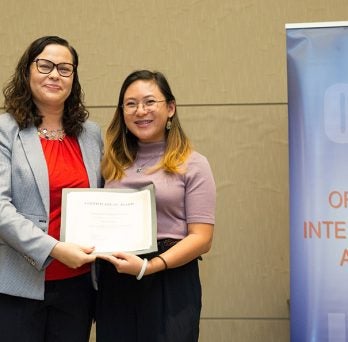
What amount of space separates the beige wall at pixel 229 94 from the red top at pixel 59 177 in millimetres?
1296

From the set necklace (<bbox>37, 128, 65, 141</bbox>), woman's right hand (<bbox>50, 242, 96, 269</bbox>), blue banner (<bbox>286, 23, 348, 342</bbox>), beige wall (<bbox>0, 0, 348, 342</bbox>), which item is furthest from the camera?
beige wall (<bbox>0, 0, 348, 342</bbox>)


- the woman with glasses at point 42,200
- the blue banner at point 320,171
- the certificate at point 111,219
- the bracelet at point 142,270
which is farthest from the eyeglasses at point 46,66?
the blue banner at point 320,171

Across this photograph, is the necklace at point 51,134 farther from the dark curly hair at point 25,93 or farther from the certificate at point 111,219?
the certificate at point 111,219

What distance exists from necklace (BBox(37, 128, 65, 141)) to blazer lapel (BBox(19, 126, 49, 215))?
0.03 metres

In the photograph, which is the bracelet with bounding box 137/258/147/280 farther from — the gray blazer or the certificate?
the gray blazer

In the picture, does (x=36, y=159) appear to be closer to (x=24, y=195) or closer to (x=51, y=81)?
(x=24, y=195)

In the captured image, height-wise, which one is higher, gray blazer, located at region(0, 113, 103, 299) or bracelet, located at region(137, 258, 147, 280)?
gray blazer, located at region(0, 113, 103, 299)

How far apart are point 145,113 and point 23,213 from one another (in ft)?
1.70

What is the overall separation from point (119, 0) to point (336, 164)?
5.22 feet

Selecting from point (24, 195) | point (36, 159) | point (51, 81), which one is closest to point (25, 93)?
point (51, 81)

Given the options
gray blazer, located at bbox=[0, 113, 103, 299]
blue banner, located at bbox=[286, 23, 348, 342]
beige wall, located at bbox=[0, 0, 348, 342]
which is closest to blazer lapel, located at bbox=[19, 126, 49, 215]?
gray blazer, located at bbox=[0, 113, 103, 299]

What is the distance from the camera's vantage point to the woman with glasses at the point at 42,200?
1.70 meters

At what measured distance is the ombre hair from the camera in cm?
A: 186

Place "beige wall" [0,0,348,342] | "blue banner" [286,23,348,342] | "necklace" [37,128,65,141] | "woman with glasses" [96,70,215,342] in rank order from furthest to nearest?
"beige wall" [0,0,348,342] → "blue banner" [286,23,348,342] → "necklace" [37,128,65,141] → "woman with glasses" [96,70,215,342]
